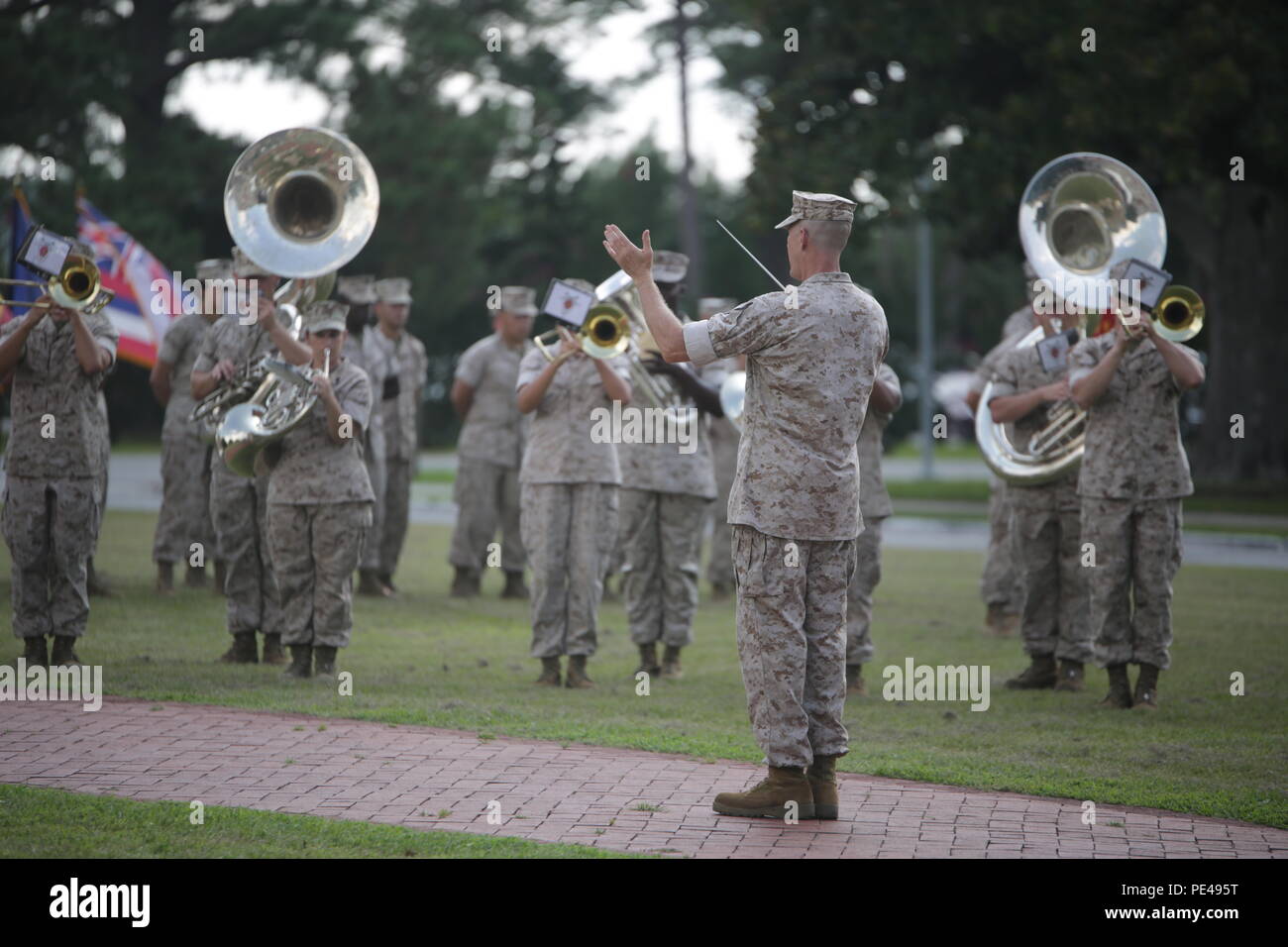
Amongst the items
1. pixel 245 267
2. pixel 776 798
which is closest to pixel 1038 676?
pixel 776 798

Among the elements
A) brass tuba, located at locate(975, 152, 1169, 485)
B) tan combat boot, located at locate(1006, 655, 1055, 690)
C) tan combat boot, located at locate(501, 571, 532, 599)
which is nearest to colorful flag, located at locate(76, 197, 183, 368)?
tan combat boot, located at locate(501, 571, 532, 599)

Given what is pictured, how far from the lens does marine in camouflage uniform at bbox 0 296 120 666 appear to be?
31.4 feet

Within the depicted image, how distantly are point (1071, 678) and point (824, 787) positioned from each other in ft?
13.3

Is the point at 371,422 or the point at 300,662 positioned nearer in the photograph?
the point at 300,662

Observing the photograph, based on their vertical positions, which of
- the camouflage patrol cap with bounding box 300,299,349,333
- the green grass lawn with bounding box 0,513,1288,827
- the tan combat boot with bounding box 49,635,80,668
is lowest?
the green grass lawn with bounding box 0,513,1288,827

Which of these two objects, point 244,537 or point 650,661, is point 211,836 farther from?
point 650,661

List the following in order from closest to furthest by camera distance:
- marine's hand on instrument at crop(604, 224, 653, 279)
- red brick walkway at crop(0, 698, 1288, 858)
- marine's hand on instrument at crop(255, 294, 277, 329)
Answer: red brick walkway at crop(0, 698, 1288, 858) → marine's hand on instrument at crop(604, 224, 653, 279) → marine's hand on instrument at crop(255, 294, 277, 329)

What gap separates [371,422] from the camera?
43.7 feet

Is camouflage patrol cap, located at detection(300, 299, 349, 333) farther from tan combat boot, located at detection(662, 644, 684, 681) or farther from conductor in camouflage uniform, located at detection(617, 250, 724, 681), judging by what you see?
tan combat boot, located at detection(662, 644, 684, 681)

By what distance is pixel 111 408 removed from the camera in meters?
39.2

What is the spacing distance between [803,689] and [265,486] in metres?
4.67

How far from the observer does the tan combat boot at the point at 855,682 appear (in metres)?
10.2

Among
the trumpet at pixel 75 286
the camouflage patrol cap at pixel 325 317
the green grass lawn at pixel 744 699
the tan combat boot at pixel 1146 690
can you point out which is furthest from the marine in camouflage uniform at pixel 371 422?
the tan combat boot at pixel 1146 690

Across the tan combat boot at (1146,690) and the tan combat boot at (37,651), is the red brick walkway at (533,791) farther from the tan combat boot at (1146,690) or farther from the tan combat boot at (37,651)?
the tan combat boot at (1146,690)
